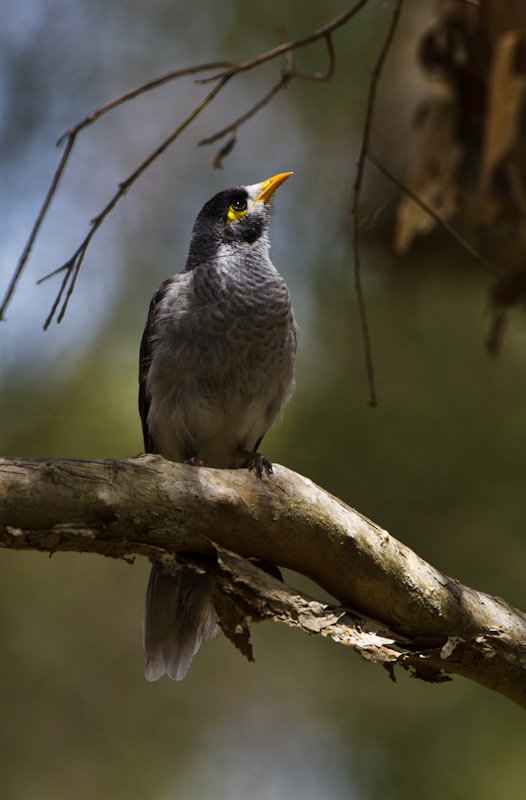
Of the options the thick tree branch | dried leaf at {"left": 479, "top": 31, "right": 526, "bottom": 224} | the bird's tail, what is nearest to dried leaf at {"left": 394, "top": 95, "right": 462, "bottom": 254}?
dried leaf at {"left": 479, "top": 31, "right": 526, "bottom": 224}

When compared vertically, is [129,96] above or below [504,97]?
below

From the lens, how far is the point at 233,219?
15.6ft

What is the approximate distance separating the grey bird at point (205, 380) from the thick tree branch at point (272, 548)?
107 cm

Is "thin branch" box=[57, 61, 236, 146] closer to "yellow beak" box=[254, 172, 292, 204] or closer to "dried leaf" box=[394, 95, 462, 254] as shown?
"yellow beak" box=[254, 172, 292, 204]

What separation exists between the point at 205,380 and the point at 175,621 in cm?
114

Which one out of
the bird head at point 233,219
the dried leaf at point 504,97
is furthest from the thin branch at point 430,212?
the dried leaf at point 504,97

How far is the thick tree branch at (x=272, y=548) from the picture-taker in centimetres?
247

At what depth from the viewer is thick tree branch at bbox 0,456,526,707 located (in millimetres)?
2473

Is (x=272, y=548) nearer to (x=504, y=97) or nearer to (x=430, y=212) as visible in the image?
(x=430, y=212)

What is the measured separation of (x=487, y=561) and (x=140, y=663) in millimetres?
3419

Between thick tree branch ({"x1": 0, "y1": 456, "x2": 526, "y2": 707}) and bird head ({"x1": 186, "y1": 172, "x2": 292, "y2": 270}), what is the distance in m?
1.99

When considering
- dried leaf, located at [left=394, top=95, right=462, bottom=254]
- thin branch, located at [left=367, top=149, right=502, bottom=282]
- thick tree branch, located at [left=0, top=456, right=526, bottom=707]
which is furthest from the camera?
dried leaf, located at [left=394, top=95, right=462, bottom=254]

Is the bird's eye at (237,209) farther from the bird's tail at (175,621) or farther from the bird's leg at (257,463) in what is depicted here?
the bird's tail at (175,621)

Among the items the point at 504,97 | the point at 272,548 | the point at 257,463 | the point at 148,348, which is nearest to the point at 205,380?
the point at 148,348
